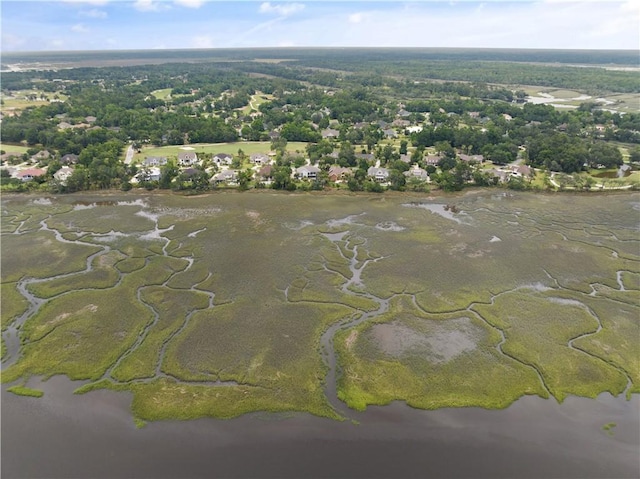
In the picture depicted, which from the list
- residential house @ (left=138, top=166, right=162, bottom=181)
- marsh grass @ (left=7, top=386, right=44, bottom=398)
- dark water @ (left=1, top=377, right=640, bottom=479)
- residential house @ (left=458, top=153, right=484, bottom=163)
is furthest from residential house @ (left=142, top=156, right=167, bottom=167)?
residential house @ (left=458, top=153, right=484, bottom=163)

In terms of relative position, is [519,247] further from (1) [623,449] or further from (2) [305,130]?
(2) [305,130]

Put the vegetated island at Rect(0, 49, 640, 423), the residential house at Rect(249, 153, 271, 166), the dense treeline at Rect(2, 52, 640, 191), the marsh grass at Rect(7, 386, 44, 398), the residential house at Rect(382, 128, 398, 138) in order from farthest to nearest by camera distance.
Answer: the residential house at Rect(382, 128, 398, 138), the residential house at Rect(249, 153, 271, 166), the dense treeline at Rect(2, 52, 640, 191), the vegetated island at Rect(0, 49, 640, 423), the marsh grass at Rect(7, 386, 44, 398)

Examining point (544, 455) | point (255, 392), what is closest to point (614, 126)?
point (544, 455)

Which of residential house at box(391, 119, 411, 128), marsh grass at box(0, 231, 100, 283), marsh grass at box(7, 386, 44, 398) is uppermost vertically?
residential house at box(391, 119, 411, 128)

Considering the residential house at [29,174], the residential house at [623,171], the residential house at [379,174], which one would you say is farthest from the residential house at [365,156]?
the residential house at [29,174]

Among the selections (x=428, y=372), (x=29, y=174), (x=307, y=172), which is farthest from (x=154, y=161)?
(x=428, y=372)

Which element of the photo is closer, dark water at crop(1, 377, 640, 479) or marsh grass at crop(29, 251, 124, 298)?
dark water at crop(1, 377, 640, 479)

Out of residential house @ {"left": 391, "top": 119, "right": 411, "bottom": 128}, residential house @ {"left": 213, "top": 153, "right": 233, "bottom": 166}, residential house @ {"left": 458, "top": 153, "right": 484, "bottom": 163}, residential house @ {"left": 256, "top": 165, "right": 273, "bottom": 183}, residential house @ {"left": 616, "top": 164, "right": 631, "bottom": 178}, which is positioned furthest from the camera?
residential house @ {"left": 391, "top": 119, "right": 411, "bottom": 128}

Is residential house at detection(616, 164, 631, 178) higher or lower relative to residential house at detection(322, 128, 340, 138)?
lower

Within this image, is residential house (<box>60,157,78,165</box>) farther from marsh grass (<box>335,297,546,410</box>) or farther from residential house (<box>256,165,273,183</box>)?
marsh grass (<box>335,297,546,410</box>)
